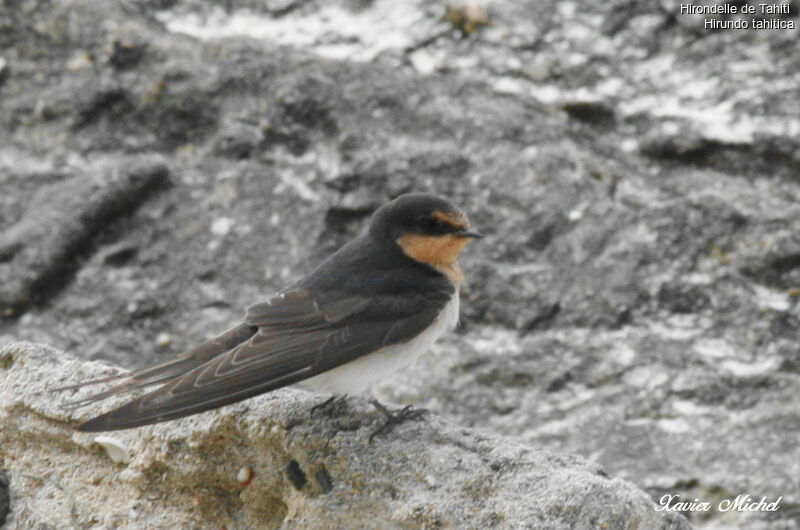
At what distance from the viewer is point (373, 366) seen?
3086 millimetres

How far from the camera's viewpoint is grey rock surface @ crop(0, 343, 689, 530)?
2410 mm

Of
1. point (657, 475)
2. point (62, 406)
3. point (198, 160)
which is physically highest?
point (62, 406)

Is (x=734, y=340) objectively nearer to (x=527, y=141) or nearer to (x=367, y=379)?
(x=527, y=141)

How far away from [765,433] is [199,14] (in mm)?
3271

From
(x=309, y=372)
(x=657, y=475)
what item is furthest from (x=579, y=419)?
(x=309, y=372)

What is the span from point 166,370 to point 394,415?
57 cm

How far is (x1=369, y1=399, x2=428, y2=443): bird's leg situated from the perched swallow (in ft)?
0.43

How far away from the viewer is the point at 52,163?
4.95 meters

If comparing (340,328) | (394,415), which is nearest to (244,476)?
(394,415)

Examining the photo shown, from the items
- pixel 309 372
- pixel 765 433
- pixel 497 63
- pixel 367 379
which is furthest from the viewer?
pixel 497 63

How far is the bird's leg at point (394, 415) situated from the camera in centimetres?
278

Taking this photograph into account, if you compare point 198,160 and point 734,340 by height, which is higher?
point 198,160

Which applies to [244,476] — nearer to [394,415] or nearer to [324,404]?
[324,404]

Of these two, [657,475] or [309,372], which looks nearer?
[309,372]
